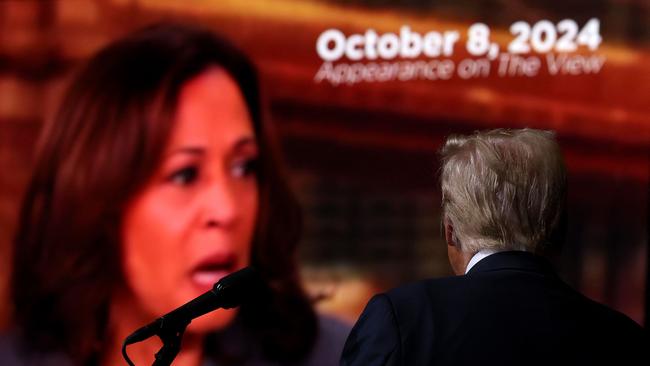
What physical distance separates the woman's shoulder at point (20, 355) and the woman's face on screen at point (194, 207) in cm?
28

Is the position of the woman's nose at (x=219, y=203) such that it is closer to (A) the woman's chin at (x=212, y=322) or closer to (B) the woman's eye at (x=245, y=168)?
(B) the woman's eye at (x=245, y=168)

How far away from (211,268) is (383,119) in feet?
2.30

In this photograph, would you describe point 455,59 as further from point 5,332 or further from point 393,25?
point 5,332

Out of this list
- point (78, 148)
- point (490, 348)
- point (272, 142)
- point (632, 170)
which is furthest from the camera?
point (632, 170)

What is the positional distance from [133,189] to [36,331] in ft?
1.64

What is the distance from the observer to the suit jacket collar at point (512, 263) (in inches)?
54.0

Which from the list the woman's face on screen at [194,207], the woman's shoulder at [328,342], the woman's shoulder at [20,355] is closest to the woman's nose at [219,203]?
the woman's face on screen at [194,207]

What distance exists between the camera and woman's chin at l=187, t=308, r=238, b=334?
9.66 feet

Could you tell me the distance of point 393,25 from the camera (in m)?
3.08

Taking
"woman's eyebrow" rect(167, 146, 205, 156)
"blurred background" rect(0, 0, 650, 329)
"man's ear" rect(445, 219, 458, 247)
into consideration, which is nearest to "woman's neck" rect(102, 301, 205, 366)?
"blurred background" rect(0, 0, 650, 329)

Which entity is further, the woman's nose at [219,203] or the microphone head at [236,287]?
the woman's nose at [219,203]

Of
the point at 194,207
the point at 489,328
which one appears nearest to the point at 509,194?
the point at 489,328

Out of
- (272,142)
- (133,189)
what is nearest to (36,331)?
(133,189)

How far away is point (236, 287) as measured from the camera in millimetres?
1555
